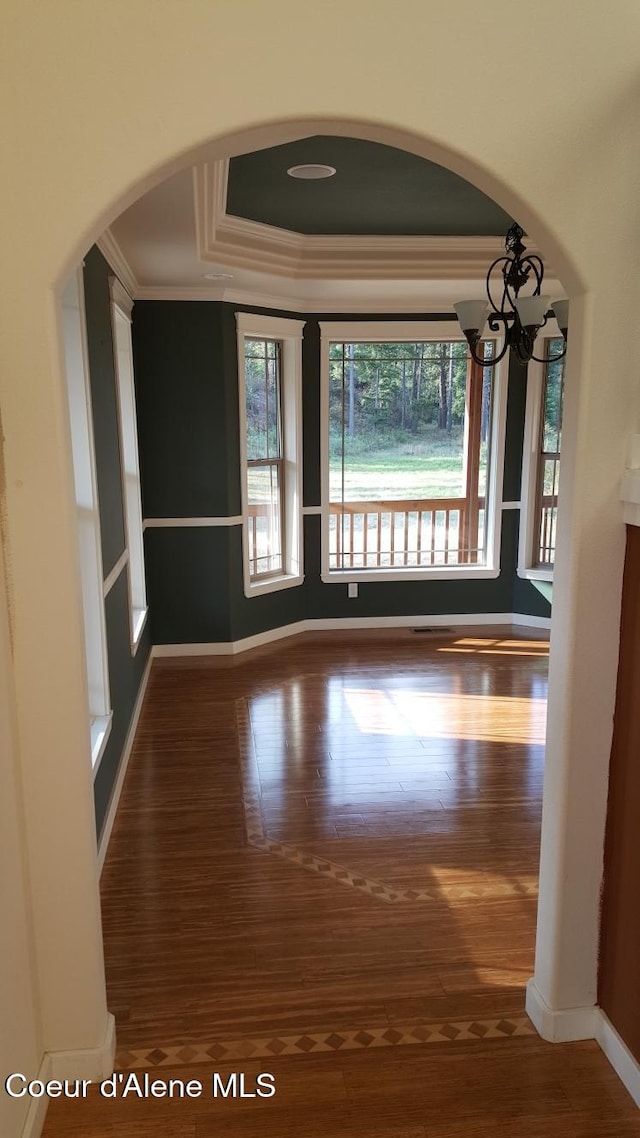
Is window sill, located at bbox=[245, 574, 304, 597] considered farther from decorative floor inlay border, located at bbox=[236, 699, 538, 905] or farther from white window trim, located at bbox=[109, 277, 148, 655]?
decorative floor inlay border, located at bbox=[236, 699, 538, 905]

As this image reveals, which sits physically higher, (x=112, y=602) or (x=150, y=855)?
(x=112, y=602)

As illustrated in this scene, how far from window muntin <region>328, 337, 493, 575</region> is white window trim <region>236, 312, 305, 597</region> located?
315mm

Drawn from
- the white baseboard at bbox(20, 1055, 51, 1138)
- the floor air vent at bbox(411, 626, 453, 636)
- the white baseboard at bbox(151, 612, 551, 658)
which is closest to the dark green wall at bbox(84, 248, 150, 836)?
the white baseboard at bbox(20, 1055, 51, 1138)

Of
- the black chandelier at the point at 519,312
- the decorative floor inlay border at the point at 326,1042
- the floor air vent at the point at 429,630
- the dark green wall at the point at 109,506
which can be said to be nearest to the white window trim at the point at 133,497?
the dark green wall at the point at 109,506

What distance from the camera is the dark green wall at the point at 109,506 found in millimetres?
3434

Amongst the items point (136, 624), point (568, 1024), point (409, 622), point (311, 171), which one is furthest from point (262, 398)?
point (568, 1024)

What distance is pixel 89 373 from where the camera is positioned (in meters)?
3.30

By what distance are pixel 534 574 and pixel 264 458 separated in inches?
93.0

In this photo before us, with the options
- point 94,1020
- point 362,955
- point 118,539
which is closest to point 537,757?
point 362,955

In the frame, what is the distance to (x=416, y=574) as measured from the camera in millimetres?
6645

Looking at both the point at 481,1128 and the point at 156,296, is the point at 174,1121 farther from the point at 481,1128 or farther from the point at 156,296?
the point at 156,296

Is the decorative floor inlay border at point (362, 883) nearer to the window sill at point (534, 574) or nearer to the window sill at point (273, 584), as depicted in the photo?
the window sill at point (273, 584)

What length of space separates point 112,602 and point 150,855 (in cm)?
117

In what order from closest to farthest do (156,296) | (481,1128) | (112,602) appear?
(481,1128) → (112,602) → (156,296)
